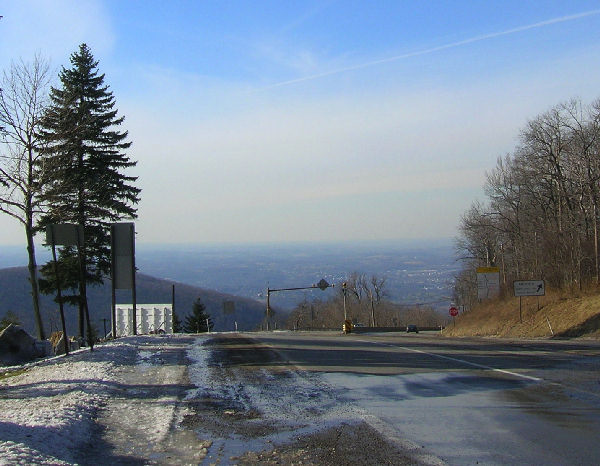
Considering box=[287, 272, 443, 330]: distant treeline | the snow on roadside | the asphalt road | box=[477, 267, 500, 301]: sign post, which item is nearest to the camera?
the snow on roadside

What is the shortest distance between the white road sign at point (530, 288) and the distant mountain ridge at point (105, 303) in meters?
41.6

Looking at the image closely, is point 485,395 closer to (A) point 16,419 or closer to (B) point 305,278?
(A) point 16,419

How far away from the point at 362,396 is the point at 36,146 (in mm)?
18480

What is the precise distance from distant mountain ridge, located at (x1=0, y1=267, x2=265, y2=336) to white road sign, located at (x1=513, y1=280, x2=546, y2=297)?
4161 centimetres

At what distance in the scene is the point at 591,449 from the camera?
632cm

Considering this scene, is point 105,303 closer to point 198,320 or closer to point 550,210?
point 198,320

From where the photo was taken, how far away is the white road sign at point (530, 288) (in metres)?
37.4

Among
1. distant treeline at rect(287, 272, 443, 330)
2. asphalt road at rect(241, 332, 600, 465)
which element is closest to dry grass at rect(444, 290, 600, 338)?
asphalt road at rect(241, 332, 600, 465)

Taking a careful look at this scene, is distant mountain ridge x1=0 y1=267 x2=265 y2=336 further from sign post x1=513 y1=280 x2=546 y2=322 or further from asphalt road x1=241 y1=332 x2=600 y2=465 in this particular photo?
asphalt road x1=241 y1=332 x2=600 y2=465

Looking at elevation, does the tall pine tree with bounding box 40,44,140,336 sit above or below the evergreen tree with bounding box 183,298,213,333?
above

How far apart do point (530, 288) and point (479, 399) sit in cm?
3065

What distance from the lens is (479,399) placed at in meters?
9.09

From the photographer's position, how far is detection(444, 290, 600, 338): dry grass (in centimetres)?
3155

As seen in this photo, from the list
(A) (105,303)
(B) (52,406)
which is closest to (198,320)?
(A) (105,303)
